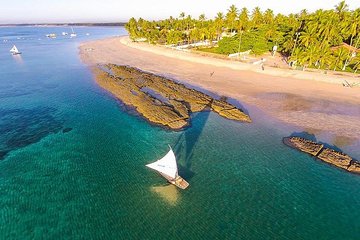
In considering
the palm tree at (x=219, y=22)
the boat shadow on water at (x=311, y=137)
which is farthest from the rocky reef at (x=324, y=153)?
the palm tree at (x=219, y=22)

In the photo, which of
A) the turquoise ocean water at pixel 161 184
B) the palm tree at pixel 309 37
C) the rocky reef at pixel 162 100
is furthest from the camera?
the palm tree at pixel 309 37

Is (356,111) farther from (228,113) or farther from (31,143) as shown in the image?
(31,143)

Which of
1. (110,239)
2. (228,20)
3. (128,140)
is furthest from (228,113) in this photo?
(228,20)

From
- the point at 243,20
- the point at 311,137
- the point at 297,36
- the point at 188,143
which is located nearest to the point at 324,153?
the point at 311,137

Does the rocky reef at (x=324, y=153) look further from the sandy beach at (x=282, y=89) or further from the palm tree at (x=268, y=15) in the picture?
the palm tree at (x=268, y=15)

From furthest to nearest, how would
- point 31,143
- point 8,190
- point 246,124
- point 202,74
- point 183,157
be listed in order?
1. point 202,74
2. point 246,124
3. point 31,143
4. point 183,157
5. point 8,190

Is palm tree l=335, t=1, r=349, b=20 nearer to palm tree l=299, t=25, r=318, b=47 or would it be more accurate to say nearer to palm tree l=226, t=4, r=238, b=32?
palm tree l=299, t=25, r=318, b=47

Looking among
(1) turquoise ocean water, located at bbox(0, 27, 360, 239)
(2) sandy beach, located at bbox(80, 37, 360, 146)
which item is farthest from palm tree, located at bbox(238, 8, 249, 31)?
(1) turquoise ocean water, located at bbox(0, 27, 360, 239)
